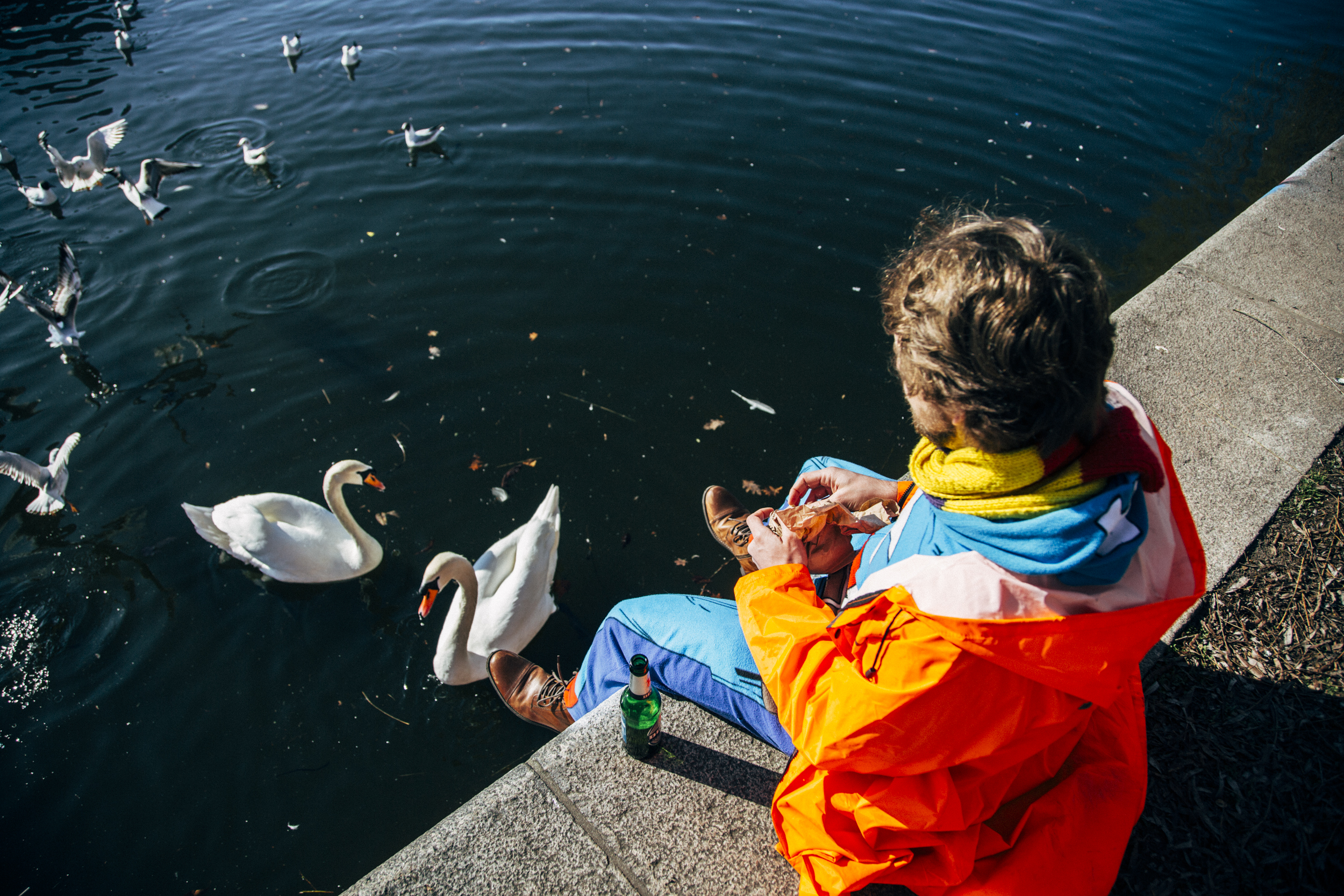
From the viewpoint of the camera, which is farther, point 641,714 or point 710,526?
point 710,526

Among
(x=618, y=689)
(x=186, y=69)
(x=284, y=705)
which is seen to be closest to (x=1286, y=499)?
(x=618, y=689)

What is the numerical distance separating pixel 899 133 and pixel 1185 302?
5427 mm

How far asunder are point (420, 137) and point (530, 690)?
770 cm

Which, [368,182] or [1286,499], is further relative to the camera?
[368,182]

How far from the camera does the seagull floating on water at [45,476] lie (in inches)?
200

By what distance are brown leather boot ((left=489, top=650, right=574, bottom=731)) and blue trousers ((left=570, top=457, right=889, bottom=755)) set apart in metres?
0.79

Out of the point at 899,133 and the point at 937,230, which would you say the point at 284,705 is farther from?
the point at 899,133

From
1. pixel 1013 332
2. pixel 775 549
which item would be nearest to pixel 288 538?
pixel 775 549

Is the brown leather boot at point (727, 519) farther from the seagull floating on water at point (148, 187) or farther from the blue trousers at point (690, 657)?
the seagull floating on water at point (148, 187)

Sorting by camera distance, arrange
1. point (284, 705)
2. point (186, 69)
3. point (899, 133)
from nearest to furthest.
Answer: point (284, 705) → point (899, 133) → point (186, 69)

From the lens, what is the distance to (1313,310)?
4.77 meters

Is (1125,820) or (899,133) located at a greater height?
(899,133)

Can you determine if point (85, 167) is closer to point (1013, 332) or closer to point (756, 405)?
point (756, 405)

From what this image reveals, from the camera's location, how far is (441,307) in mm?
6871
